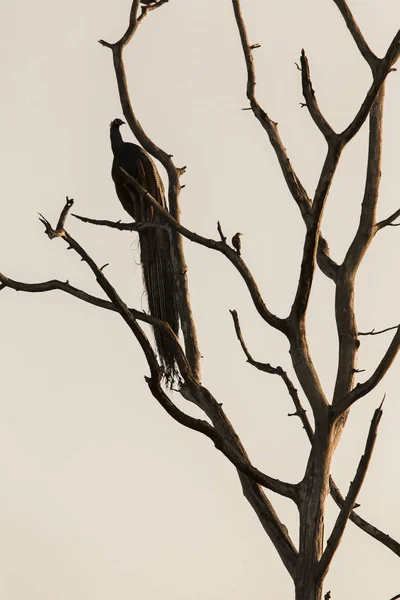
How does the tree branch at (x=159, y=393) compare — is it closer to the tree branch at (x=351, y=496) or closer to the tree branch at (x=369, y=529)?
the tree branch at (x=351, y=496)

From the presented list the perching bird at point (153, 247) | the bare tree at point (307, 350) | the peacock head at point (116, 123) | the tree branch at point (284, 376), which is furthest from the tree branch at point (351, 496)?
the peacock head at point (116, 123)

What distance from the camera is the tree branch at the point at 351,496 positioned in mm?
4848

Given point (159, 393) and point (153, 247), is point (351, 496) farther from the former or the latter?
point (153, 247)

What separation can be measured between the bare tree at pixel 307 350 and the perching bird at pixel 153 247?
1.69 ft

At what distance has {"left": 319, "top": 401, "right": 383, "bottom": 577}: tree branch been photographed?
4848mm

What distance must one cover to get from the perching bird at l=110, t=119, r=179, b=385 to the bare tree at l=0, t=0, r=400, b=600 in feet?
1.69

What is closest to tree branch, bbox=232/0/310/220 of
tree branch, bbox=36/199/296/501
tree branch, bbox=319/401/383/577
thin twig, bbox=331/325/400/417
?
thin twig, bbox=331/325/400/417

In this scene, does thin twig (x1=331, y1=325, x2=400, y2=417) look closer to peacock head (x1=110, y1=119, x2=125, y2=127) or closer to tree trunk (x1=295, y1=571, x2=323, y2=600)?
tree trunk (x1=295, y1=571, x2=323, y2=600)

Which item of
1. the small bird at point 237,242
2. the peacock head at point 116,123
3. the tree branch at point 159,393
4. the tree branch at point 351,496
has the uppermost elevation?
the peacock head at point 116,123

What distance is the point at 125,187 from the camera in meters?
8.48

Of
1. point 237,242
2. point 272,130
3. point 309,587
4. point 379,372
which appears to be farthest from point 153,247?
point 309,587

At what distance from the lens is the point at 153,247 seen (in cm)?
789

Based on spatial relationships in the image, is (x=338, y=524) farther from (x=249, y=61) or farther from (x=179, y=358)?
(x=249, y=61)

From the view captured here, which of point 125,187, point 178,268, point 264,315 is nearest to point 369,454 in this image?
point 264,315
